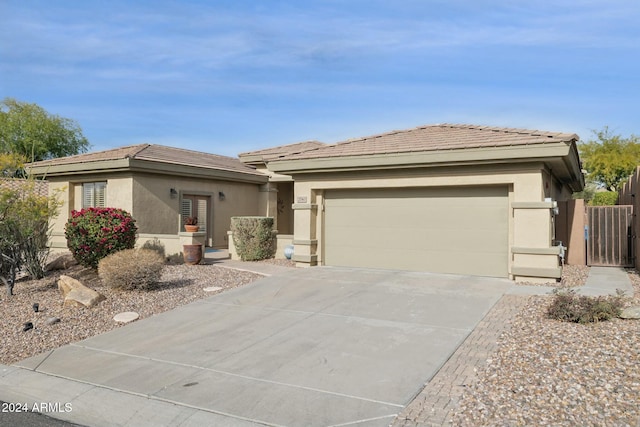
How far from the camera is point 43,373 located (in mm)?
6395

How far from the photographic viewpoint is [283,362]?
6.41 meters

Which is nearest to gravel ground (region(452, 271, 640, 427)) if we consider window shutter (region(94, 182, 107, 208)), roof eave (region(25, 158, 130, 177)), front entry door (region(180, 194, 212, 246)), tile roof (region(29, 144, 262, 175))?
roof eave (region(25, 158, 130, 177))

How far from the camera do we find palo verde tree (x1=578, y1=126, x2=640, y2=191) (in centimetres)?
3797

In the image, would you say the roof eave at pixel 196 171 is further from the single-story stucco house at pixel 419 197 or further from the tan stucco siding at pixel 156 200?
the tan stucco siding at pixel 156 200

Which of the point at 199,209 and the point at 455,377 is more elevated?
the point at 199,209

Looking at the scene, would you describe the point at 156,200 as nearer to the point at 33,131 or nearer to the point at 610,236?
the point at 610,236

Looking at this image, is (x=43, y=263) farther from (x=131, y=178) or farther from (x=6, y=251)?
(x=131, y=178)

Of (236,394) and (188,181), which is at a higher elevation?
(188,181)

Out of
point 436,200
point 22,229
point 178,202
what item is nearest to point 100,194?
point 178,202

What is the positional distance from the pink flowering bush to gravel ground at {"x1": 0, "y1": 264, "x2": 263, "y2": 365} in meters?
0.59

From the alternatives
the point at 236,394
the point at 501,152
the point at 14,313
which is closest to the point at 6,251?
the point at 14,313

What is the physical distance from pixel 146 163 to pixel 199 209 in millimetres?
3334

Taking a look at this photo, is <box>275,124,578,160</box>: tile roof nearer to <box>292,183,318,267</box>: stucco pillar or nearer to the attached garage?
the attached garage

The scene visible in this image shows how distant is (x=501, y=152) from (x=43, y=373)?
9477mm
